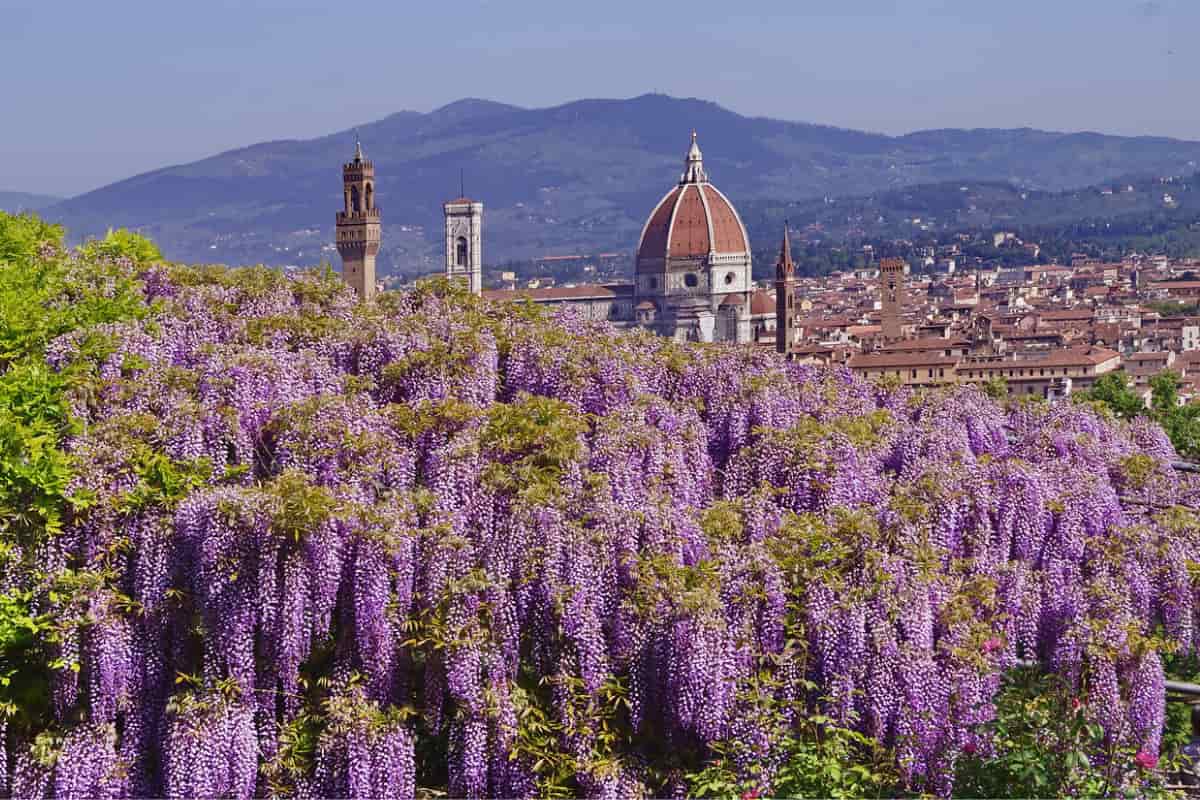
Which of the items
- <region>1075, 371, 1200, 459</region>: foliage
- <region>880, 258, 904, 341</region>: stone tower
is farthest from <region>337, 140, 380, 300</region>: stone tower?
<region>880, 258, 904, 341</region>: stone tower

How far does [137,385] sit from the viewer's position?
48.4ft

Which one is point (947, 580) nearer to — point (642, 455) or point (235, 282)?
point (642, 455)

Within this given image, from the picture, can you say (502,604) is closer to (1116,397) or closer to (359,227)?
(1116,397)

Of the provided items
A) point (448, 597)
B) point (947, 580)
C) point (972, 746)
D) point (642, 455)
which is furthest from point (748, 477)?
point (972, 746)

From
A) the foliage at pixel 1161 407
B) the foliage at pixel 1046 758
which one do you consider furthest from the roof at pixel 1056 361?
the foliage at pixel 1046 758

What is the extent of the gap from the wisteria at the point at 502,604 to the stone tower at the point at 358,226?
90.1 m

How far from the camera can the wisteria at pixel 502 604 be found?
12586 mm

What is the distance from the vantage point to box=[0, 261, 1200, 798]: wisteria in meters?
12.6

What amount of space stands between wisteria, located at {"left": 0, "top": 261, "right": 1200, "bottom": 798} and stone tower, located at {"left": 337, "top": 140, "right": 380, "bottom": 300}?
90.1 metres

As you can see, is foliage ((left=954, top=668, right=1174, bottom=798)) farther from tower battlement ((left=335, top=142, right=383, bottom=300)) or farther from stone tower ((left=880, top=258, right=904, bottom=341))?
stone tower ((left=880, top=258, right=904, bottom=341))

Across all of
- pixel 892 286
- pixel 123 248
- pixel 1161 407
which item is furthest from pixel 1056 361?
pixel 123 248

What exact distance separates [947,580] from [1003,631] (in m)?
0.65

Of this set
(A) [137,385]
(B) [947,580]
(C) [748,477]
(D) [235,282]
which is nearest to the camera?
(B) [947,580]

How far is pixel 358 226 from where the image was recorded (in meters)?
105
